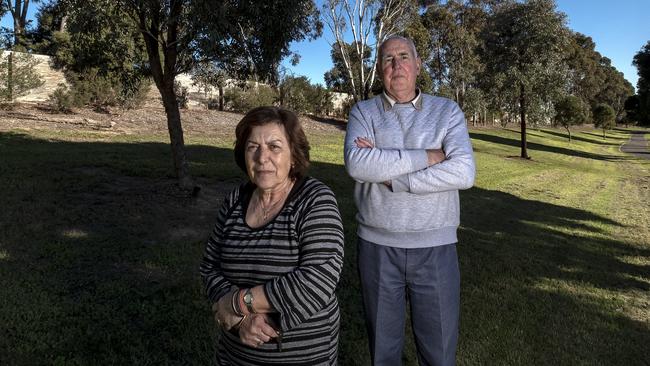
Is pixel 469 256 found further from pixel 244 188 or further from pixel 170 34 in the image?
pixel 170 34

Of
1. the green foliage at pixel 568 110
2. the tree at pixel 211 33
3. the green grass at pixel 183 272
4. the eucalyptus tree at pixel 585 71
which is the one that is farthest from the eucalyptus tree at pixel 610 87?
the tree at pixel 211 33

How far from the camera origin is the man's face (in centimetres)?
253

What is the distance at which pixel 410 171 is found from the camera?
237 cm

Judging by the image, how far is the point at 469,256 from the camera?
6.51 m

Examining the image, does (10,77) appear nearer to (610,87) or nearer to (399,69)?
(399,69)

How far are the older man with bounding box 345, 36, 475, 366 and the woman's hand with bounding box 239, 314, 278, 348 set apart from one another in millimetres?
918

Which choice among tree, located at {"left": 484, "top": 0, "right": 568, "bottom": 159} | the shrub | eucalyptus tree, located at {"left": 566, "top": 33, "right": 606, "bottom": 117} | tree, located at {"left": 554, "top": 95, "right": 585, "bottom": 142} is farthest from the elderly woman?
eucalyptus tree, located at {"left": 566, "top": 33, "right": 606, "bottom": 117}

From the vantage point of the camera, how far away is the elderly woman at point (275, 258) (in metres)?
1.76

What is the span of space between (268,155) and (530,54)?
24.1m

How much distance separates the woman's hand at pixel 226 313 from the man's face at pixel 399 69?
4.77 feet

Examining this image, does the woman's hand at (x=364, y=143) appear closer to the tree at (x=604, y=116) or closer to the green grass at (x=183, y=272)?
the green grass at (x=183, y=272)

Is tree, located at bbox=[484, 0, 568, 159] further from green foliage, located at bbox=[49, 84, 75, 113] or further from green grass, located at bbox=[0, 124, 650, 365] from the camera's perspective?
green foliage, located at bbox=[49, 84, 75, 113]

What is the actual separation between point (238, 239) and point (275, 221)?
0.20 meters

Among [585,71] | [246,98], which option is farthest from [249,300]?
[585,71]
